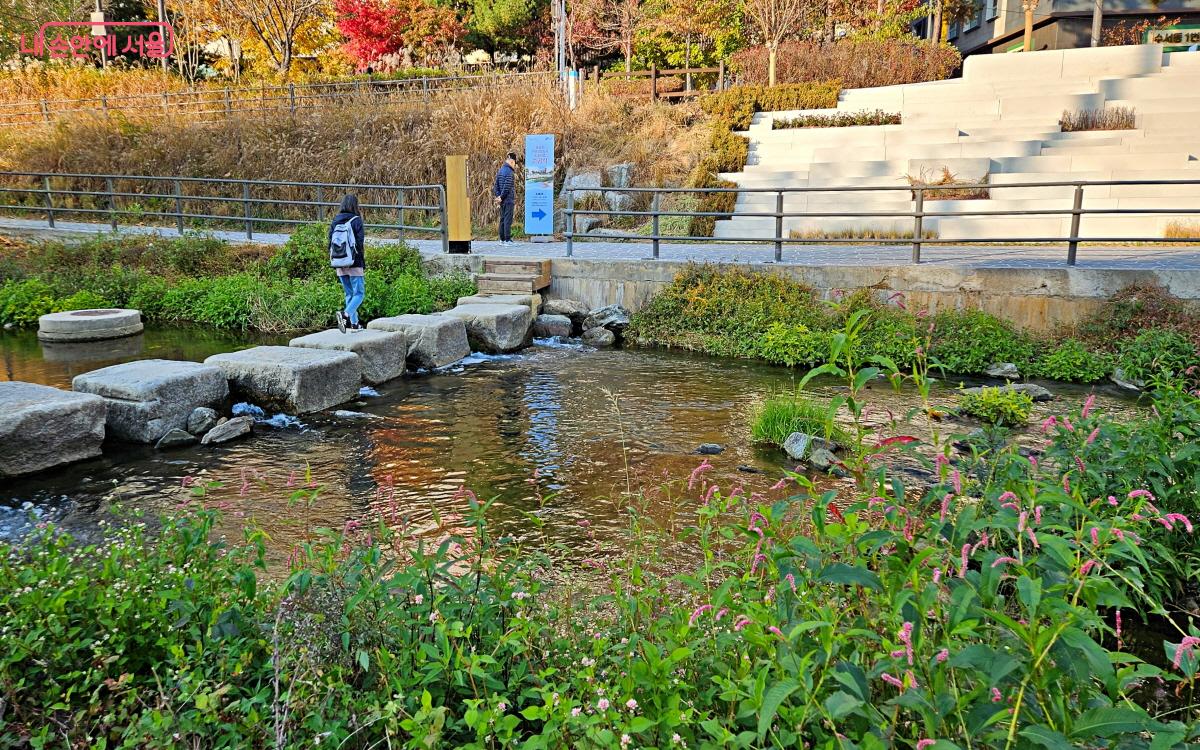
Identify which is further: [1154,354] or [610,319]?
[610,319]

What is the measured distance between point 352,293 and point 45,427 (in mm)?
4973

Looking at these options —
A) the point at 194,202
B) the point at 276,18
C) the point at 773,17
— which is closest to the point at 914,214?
the point at 773,17

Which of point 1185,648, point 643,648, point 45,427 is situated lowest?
point 45,427

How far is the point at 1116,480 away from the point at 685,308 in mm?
7556

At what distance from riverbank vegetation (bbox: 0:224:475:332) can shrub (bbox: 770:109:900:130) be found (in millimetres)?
9967

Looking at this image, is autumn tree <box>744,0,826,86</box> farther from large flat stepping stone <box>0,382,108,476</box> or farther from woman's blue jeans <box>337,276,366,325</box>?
large flat stepping stone <box>0,382,108,476</box>

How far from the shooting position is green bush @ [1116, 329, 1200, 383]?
8.88 meters

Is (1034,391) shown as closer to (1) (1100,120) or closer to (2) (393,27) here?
(1) (1100,120)

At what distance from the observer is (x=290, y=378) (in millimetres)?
8328

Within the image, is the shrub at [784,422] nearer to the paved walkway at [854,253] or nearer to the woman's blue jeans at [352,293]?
the paved walkway at [854,253]

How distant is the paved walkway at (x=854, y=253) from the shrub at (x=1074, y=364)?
1207 millimetres

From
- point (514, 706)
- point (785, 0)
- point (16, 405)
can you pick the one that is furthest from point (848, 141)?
point (514, 706)

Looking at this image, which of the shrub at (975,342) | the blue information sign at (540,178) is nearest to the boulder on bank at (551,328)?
the blue information sign at (540,178)

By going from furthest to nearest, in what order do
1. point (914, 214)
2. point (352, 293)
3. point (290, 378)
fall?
point (352, 293), point (914, 214), point (290, 378)
